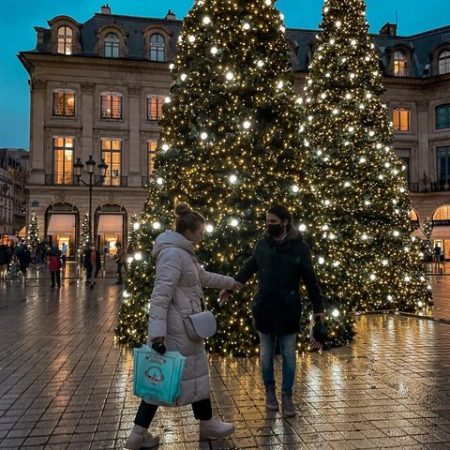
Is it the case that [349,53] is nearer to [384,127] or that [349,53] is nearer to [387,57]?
[384,127]

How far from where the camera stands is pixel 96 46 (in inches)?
1618

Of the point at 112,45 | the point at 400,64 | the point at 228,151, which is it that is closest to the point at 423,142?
the point at 400,64

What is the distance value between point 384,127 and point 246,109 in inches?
265

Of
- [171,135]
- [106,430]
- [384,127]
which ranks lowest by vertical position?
A: [106,430]

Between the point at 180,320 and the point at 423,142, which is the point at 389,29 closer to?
the point at 423,142

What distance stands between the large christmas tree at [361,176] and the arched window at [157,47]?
29702mm

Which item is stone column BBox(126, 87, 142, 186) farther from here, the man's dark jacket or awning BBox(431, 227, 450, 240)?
the man's dark jacket

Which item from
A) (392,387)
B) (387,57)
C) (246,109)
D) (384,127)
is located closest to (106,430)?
(392,387)

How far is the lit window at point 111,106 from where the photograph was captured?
136 ft

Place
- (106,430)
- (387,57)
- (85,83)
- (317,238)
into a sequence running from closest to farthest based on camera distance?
(106,430), (317,238), (85,83), (387,57)

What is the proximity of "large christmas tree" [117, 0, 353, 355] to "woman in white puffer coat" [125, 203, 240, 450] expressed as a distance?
3.36 meters

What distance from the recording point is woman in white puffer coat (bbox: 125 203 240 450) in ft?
13.9

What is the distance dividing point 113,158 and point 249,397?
38.0m

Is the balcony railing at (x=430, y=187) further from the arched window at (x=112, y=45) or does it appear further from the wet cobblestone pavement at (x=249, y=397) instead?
the wet cobblestone pavement at (x=249, y=397)
